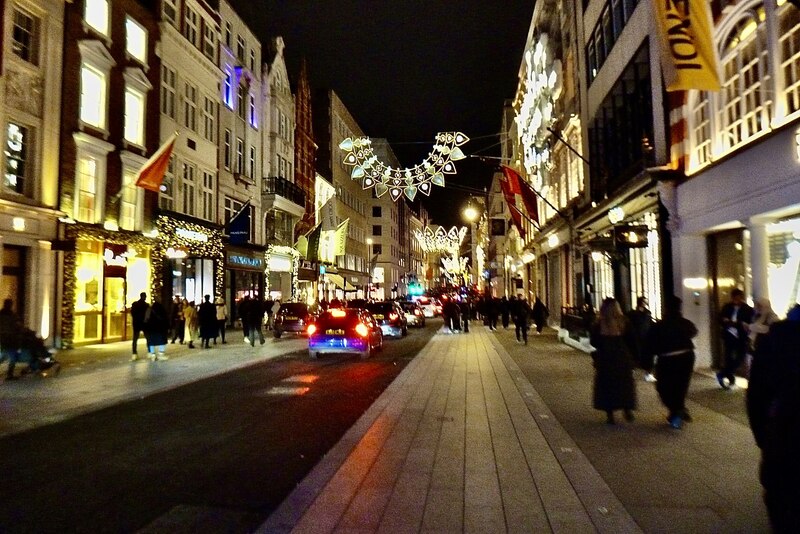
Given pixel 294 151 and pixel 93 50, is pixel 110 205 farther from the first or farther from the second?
pixel 294 151

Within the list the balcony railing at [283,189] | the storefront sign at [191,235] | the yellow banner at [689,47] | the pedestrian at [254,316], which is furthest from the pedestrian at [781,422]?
the balcony railing at [283,189]

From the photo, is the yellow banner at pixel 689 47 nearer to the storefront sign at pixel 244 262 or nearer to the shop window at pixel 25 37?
the shop window at pixel 25 37

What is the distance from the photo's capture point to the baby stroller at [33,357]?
13938 mm

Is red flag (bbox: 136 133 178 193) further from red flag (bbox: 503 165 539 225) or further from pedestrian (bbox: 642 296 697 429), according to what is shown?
pedestrian (bbox: 642 296 697 429)

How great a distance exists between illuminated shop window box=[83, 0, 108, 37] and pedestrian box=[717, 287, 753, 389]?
21.3 meters

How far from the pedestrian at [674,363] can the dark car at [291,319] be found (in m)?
20.7

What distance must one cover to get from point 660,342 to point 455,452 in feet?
11.1

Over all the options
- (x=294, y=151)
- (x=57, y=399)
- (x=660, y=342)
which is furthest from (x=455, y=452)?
(x=294, y=151)

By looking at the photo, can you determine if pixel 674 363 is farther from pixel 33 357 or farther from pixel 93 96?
pixel 93 96

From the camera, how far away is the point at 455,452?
7527mm

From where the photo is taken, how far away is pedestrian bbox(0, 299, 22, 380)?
13.6 m

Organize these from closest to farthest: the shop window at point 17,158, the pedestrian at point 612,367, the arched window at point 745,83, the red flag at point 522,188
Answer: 1. the pedestrian at point 612,367
2. the arched window at point 745,83
3. the shop window at point 17,158
4. the red flag at point 522,188

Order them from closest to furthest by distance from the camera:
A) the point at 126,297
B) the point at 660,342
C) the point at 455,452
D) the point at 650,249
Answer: the point at 455,452, the point at 660,342, the point at 650,249, the point at 126,297

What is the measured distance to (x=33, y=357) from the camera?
14.2m
